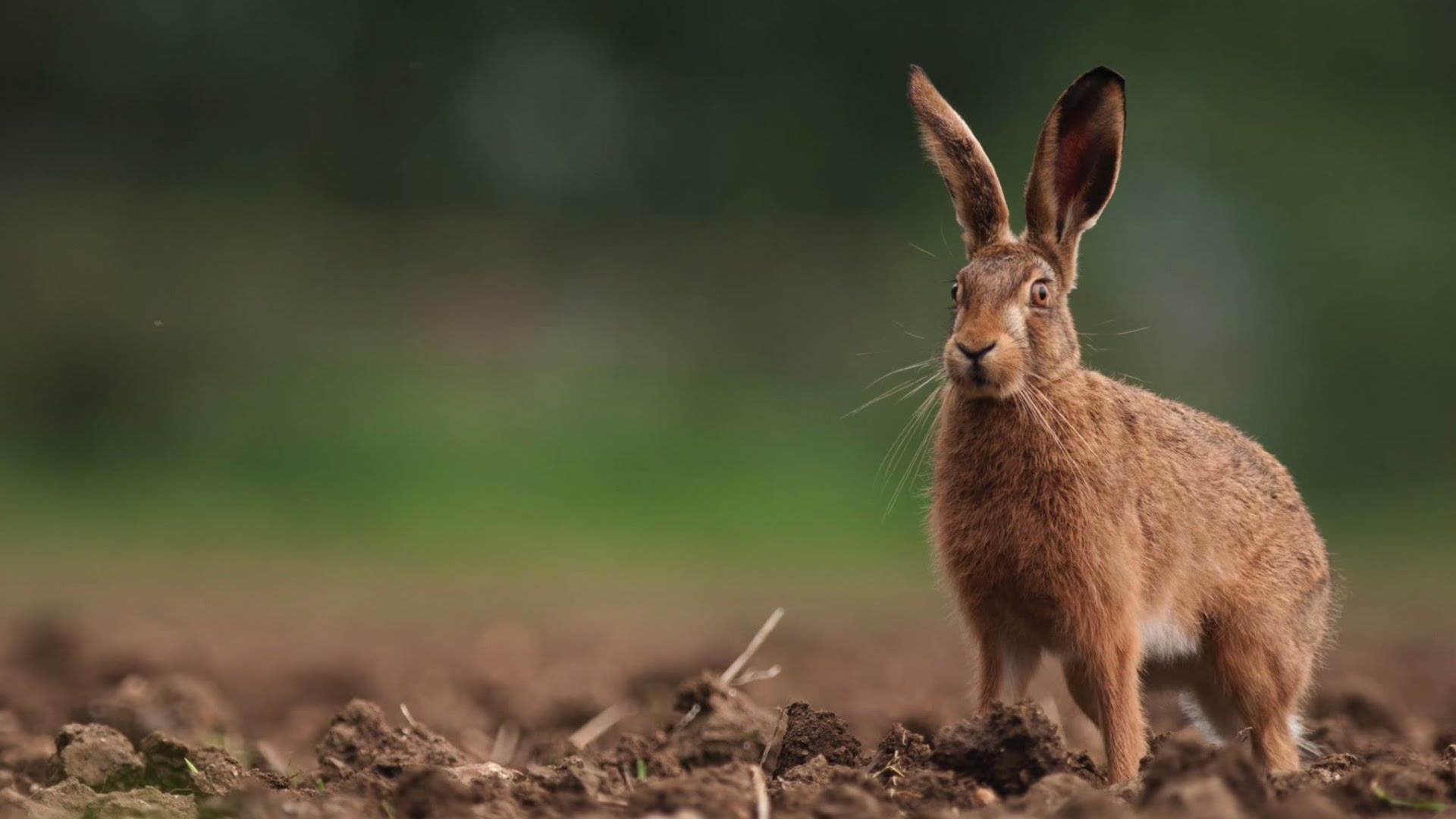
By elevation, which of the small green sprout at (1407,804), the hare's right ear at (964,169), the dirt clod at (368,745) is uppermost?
the hare's right ear at (964,169)

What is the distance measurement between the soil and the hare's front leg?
3.5 inches

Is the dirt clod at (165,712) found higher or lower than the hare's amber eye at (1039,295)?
lower

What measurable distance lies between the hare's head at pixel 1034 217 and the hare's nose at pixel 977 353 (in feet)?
0.22

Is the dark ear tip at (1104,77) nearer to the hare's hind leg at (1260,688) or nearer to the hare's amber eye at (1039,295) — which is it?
the hare's amber eye at (1039,295)

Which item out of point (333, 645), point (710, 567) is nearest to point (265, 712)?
point (333, 645)

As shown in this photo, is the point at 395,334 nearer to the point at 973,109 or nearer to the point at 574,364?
the point at 574,364

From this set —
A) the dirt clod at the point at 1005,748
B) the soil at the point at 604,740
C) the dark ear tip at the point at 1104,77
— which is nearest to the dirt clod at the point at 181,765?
the soil at the point at 604,740

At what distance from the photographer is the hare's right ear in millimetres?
4785

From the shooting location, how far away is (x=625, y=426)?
47.6 ft

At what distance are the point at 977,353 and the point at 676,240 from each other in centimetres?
1165

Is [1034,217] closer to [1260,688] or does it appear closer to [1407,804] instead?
[1260,688]

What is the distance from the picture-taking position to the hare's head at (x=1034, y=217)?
454 centimetres

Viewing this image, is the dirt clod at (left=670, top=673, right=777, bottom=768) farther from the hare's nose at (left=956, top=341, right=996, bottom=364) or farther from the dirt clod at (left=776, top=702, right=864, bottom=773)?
the hare's nose at (left=956, top=341, right=996, bottom=364)

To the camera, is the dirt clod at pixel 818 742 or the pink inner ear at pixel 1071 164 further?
the pink inner ear at pixel 1071 164
